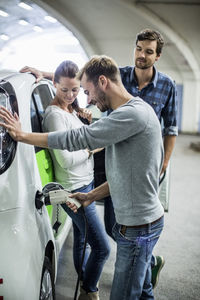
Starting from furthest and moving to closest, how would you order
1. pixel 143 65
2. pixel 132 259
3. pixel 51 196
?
1. pixel 143 65
2. pixel 51 196
3. pixel 132 259

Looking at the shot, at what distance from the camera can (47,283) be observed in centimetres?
206

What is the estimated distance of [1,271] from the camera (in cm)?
164

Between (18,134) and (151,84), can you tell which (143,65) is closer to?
(151,84)

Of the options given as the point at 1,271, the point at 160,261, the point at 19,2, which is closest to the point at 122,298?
the point at 1,271

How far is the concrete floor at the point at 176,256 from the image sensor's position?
2.94 meters

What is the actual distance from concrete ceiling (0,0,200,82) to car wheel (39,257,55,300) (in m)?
6.32

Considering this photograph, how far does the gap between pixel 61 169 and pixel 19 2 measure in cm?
582

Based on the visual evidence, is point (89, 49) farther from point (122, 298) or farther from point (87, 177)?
point (122, 298)

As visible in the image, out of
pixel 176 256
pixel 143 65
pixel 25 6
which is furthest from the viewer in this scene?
pixel 25 6

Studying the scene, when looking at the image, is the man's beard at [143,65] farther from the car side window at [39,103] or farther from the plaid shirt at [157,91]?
the car side window at [39,103]

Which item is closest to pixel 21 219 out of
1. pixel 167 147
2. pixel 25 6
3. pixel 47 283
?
pixel 47 283

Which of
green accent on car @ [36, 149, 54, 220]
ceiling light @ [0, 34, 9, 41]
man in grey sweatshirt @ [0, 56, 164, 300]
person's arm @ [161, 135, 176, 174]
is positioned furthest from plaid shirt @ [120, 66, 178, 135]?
ceiling light @ [0, 34, 9, 41]

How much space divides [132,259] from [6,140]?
0.89 metres

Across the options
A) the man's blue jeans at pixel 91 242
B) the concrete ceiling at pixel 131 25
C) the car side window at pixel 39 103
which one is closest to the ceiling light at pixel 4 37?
the concrete ceiling at pixel 131 25
